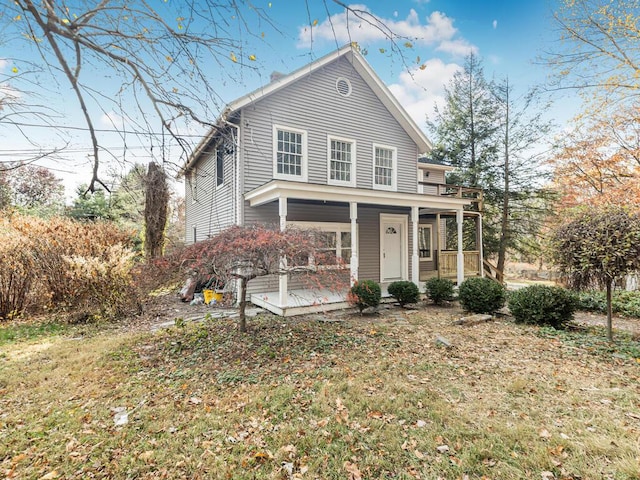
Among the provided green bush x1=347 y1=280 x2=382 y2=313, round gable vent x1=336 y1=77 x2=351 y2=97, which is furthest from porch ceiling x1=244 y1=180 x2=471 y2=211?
round gable vent x1=336 y1=77 x2=351 y2=97

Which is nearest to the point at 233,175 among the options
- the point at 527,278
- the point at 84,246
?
the point at 84,246

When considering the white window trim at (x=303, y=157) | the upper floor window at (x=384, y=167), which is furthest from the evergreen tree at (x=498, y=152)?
the white window trim at (x=303, y=157)

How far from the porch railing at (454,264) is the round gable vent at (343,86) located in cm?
681

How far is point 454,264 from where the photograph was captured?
11945 millimetres

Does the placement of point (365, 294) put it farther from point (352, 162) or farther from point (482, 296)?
point (352, 162)

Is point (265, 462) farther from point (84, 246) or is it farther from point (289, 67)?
point (84, 246)

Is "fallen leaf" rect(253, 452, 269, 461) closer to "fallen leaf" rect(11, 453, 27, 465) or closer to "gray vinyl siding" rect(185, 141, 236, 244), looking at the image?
"fallen leaf" rect(11, 453, 27, 465)

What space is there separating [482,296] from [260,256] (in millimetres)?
5858

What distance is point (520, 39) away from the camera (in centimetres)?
811

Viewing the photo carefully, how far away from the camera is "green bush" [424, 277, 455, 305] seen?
929 centimetres

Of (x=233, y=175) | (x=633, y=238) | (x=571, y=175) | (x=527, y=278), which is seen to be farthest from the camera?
(x=527, y=278)

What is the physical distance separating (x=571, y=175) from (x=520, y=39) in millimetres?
9645

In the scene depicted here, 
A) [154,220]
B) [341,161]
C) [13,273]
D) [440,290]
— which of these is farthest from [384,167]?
[13,273]

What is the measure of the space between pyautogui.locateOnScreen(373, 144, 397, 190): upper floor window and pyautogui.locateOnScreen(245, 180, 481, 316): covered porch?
0.88 m
